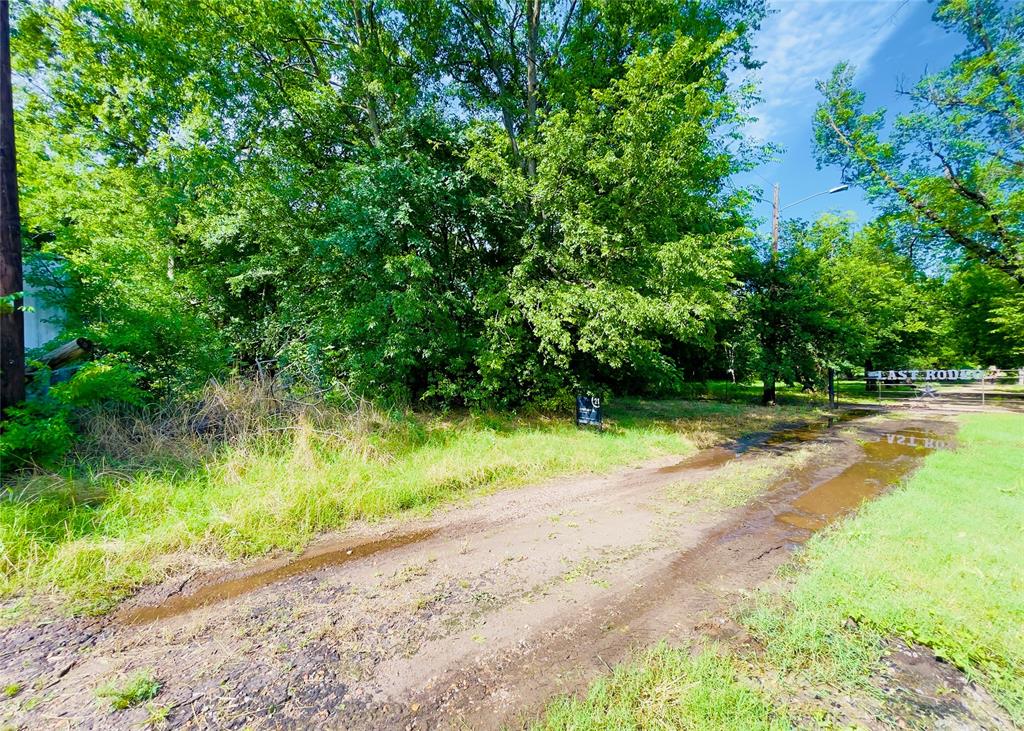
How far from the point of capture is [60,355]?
640cm

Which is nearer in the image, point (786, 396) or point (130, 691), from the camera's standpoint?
point (130, 691)

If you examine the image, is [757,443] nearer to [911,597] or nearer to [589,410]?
[589,410]

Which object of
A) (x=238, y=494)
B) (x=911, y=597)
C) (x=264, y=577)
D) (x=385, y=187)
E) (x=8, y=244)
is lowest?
(x=264, y=577)

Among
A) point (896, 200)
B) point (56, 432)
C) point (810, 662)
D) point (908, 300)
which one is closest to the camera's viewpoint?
point (810, 662)

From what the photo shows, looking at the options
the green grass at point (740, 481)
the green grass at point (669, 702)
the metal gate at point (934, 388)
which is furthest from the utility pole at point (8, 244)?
the metal gate at point (934, 388)

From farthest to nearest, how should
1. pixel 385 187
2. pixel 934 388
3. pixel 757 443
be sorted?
pixel 934 388, pixel 757 443, pixel 385 187

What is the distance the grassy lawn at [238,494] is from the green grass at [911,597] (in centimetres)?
358

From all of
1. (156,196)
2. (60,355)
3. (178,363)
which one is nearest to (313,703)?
(178,363)

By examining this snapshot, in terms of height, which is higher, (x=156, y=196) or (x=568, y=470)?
(x=156, y=196)

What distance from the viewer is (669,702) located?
2.00m

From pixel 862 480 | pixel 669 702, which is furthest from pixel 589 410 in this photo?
pixel 669 702

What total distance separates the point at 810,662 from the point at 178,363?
873 centimetres

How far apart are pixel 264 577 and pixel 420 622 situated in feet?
5.30

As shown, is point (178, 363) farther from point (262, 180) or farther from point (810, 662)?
point (810, 662)
